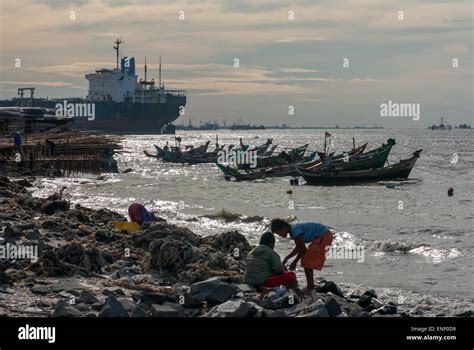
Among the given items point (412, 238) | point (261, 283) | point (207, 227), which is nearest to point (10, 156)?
point (207, 227)

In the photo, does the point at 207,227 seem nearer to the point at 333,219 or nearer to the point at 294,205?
the point at 333,219

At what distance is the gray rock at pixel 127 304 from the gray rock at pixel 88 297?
509 mm

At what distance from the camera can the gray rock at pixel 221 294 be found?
9.25 meters

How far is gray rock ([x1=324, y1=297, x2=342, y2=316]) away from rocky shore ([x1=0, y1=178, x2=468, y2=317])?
1cm

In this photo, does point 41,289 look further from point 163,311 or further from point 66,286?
point 163,311

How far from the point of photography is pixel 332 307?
8.91 metres

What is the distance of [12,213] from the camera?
55.6ft

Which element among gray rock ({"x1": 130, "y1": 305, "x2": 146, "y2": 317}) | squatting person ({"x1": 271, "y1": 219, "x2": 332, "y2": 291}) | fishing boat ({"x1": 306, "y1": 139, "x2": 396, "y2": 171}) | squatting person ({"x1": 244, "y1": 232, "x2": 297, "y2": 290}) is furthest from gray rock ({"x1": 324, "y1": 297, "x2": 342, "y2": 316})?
fishing boat ({"x1": 306, "y1": 139, "x2": 396, "y2": 171})

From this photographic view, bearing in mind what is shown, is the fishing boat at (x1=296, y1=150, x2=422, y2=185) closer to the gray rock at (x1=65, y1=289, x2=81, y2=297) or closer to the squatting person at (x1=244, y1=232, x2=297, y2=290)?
the squatting person at (x1=244, y1=232, x2=297, y2=290)

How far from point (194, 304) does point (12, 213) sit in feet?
29.7

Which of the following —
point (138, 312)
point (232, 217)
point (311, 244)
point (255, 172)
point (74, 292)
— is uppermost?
point (311, 244)

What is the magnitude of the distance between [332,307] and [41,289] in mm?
3620

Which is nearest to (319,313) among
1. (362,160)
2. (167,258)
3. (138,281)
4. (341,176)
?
(138,281)
